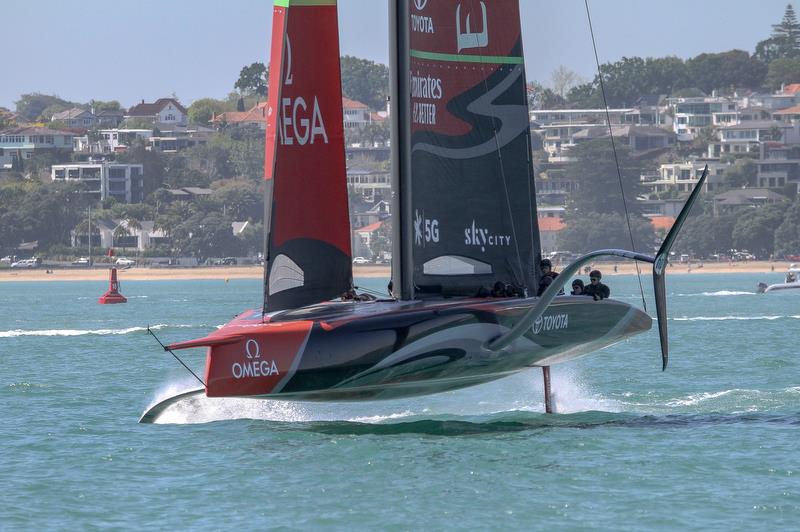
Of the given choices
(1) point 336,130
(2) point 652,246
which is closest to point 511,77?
(1) point 336,130

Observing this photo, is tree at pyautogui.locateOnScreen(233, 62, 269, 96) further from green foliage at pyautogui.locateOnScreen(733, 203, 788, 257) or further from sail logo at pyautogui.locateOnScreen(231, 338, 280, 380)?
sail logo at pyautogui.locateOnScreen(231, 338, 280, 380)

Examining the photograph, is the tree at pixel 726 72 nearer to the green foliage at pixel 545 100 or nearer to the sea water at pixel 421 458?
the green foliage at pixel 545 100

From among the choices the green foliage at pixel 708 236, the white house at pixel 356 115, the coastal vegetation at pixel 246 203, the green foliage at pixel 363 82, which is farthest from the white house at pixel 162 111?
the green foliage at pixel 708 236

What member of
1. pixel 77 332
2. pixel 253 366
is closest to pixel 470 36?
pixel 253 366

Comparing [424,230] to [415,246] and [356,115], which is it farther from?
[356,115]

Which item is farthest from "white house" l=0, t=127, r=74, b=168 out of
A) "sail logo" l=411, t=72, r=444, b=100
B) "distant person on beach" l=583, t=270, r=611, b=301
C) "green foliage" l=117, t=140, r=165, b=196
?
"distant person on beach" l=583, t=270, r=611, b=301

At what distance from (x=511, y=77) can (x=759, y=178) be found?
10895 cm

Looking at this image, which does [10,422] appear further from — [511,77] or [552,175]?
[552,175]

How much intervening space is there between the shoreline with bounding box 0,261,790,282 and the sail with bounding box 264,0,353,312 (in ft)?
261

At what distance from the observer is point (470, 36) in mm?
14586

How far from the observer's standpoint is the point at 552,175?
12212cm

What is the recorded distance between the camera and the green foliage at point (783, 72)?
169 m

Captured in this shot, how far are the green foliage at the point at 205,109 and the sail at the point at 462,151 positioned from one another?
150m

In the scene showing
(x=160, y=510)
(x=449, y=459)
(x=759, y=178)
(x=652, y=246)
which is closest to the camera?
(x=160, y=510)
